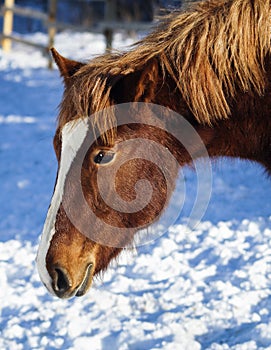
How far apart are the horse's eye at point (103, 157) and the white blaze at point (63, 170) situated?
0.31ft

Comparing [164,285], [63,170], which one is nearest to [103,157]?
[63,170]

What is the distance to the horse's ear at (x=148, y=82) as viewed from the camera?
7.76ft

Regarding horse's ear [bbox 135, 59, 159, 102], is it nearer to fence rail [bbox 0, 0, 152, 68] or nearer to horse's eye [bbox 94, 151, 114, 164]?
horse's eye [bbox 94, 151, 114, 164]

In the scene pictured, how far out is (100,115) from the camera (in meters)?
2.43

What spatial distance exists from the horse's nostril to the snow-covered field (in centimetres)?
95

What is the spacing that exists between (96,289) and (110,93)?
200 cm

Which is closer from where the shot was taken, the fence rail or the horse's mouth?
the horse's mouth

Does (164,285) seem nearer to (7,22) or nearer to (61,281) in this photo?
(61,281)

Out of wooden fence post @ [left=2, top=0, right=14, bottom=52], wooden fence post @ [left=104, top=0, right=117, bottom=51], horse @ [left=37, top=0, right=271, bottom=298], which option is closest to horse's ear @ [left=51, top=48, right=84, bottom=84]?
horse @ [left=37, top=0, right=271, bottom=298]

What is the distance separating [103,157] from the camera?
246cm

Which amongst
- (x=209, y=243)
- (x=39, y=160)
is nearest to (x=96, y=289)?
(x=209, y=243)

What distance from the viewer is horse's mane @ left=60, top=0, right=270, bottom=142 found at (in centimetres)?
240

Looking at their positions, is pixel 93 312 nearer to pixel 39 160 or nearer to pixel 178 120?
pixel 178 120

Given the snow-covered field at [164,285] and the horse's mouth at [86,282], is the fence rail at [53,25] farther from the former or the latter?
the horse's mouth at [86,282]
